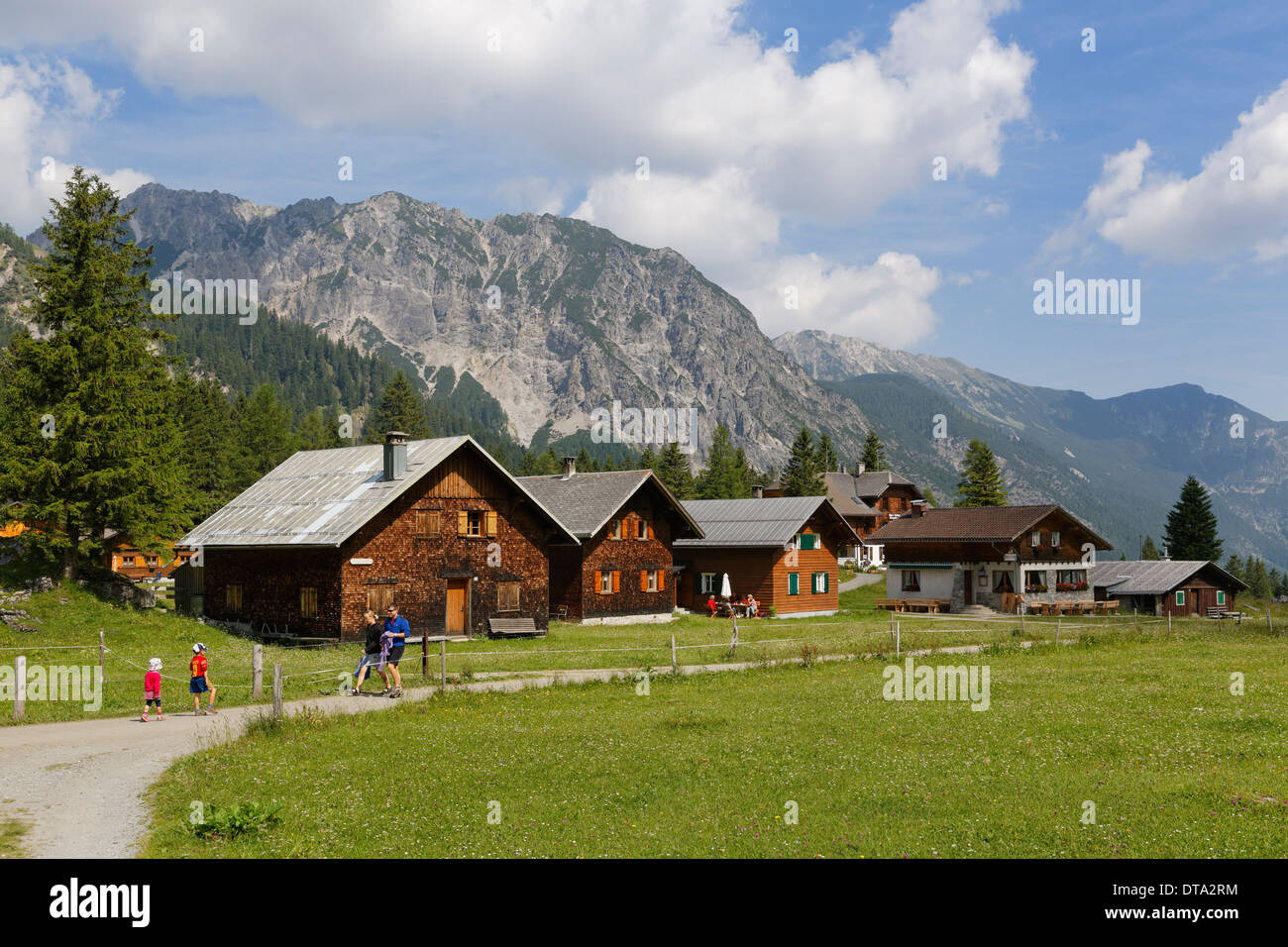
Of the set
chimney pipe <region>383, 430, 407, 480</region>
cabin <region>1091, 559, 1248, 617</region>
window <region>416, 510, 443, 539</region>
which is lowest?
cabin <region>1091, 559, 1248, 617</region>

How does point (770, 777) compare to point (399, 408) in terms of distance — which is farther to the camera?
point (399, 408)

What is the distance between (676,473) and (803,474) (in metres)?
16.6

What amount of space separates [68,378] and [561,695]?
29.7 m

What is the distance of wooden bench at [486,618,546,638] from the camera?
145 ft

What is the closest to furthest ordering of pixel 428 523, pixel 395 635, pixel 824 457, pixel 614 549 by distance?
1. pixel 395 635
2. pixel 428 523
3. pixel 614 549
4. pixel 824 457

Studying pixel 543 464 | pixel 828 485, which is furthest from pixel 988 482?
pixel 543 464

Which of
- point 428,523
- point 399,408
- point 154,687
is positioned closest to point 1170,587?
point 428,523

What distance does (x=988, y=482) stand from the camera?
4301 inches

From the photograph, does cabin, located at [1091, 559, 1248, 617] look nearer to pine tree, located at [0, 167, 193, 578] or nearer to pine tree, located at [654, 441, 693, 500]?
pine tree, located at [654, 441, 693, 500]

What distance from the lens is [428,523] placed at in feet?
141

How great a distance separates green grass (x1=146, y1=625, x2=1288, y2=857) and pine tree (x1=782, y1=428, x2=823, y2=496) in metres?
100

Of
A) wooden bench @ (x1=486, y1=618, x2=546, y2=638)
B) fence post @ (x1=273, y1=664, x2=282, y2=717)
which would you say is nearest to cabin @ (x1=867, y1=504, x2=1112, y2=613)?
wooden bench @ (x1=486, y1=618, x2=546, y2=638)

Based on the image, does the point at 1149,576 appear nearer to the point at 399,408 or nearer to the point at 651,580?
the point at 651,580
